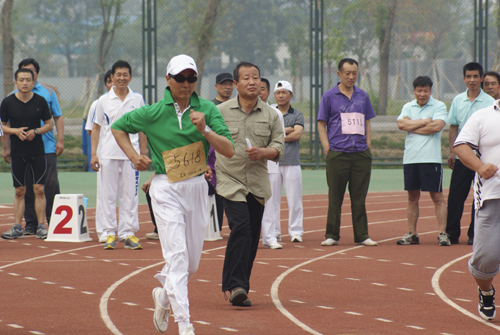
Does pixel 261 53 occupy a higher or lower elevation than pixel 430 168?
higher

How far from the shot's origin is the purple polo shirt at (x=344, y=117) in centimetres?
1015

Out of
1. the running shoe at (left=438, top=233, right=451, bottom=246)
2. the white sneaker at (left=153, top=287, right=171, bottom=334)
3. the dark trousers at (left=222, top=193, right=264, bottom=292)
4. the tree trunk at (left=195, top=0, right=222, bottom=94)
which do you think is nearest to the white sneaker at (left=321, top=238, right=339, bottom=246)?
the running shoe at (left=438, top=233, right=451, bottom=246)

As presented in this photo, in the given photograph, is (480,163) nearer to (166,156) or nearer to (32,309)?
(166,156)

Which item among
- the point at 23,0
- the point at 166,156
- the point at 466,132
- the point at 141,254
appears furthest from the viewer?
the point at 23,0

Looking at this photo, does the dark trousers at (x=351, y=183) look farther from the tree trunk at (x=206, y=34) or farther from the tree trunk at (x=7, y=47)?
the tree trunk at (x=7, y=47)

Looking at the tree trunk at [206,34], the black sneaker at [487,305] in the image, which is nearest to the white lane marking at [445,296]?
the black sneaker at [487,305]

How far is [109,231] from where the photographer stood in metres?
10.2

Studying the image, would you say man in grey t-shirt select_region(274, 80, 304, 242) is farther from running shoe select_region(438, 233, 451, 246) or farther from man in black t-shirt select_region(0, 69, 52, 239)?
man in black t-shirt select_region(0, 69, 52, 239)

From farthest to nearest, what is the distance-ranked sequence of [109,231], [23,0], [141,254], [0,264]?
[23,0], [109,231], [141,254], [0,264]

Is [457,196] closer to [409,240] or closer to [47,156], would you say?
[409,240]

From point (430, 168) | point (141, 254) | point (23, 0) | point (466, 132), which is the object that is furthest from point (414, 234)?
point (23, 0)

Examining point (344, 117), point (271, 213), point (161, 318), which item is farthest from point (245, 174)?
point (344, 117)

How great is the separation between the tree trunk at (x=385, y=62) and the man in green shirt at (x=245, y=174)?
14472mm

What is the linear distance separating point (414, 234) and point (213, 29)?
39.0 ft
